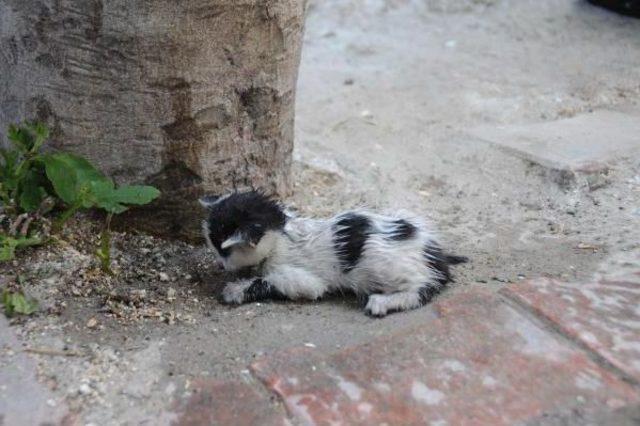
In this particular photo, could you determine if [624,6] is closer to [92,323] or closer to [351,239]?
[351,239]

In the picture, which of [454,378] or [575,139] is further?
[575,139]

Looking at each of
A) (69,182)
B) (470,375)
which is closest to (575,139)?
(470,375)

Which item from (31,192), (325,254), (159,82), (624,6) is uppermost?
(624,6)

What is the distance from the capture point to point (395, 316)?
3.15 metres

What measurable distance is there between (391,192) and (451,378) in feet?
6.75

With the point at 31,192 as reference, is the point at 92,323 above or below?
below

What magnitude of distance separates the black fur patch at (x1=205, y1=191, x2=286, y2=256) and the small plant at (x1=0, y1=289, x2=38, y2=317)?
0.78 m

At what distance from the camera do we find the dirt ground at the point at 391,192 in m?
2.90

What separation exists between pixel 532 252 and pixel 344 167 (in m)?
1.51

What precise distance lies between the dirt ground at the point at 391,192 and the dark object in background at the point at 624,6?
0.10 meters

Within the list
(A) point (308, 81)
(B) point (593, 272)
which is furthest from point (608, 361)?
(A) point (308, 81)

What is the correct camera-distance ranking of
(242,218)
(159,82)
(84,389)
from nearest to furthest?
(84,389)
(242,218)
(159,82)

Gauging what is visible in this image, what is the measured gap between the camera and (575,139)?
4914mm

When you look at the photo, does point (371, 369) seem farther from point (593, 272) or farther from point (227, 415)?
point (593, 272)
